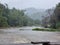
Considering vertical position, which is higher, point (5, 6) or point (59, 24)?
point (5, 6)

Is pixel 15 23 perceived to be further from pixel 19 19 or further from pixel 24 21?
pixel 24 21

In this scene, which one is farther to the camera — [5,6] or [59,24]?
[5,6]

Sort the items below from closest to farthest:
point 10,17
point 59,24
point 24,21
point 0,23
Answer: point 59,24
point 0,23
point 10,17
point 24,21

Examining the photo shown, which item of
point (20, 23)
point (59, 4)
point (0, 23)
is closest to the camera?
point (59, 4)

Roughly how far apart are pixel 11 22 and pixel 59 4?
30.3 metres

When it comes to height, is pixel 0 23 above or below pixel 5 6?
below

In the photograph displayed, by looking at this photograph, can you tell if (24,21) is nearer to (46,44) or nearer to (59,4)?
(59,4)

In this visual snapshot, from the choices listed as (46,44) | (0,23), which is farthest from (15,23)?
(46,44)

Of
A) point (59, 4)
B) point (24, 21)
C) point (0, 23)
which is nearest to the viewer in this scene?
point (59, 4)

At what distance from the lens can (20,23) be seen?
77.9m

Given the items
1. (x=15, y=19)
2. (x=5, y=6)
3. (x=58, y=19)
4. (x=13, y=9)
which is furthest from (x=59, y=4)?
(x=13, y=9)

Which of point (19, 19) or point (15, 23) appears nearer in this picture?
point (15, 23)

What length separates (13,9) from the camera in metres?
88.4

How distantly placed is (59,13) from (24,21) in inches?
1879
